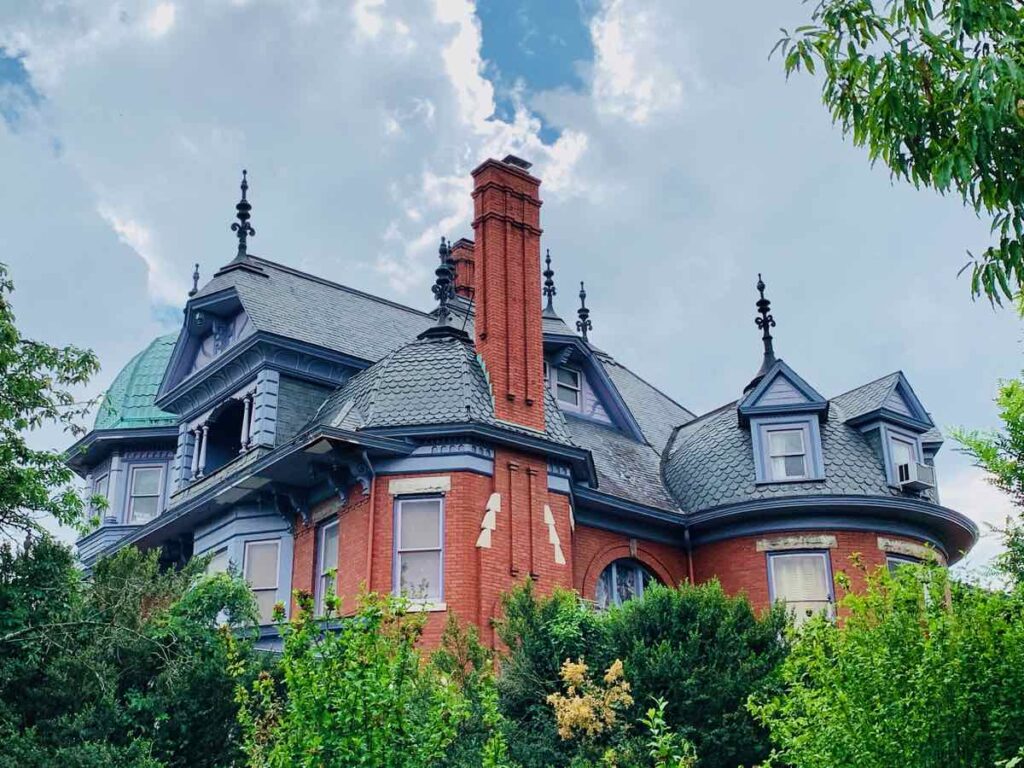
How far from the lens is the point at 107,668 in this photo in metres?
15.9

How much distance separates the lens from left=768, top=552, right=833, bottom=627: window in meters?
24.8

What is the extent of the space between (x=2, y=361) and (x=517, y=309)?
9704mm

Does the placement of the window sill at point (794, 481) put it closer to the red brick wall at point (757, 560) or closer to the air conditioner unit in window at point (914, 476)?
the red brick wall at point (757, 560)

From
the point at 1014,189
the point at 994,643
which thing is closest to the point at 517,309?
the point at 994,643

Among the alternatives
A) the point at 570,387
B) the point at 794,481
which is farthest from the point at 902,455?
the point at 570,387

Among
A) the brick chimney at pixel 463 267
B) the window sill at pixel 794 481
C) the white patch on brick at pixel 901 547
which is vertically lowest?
the white patch on brick at pixel 901 547

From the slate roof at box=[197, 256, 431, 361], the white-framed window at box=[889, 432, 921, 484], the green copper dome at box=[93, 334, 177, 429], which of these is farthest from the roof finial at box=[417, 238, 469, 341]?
the green copper dome at box=[93, 334, 177, 429]

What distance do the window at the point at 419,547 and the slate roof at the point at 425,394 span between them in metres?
1.50

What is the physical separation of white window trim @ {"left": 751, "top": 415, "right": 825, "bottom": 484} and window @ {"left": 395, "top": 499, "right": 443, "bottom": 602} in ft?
25.8

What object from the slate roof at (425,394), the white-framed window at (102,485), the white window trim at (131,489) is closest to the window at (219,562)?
the slate roof at (425,394)

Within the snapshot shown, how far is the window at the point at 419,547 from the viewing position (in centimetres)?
2089

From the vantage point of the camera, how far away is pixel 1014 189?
28.1 ft

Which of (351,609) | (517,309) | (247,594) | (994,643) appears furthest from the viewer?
(517,309)

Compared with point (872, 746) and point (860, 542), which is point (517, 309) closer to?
point (860, 542)
